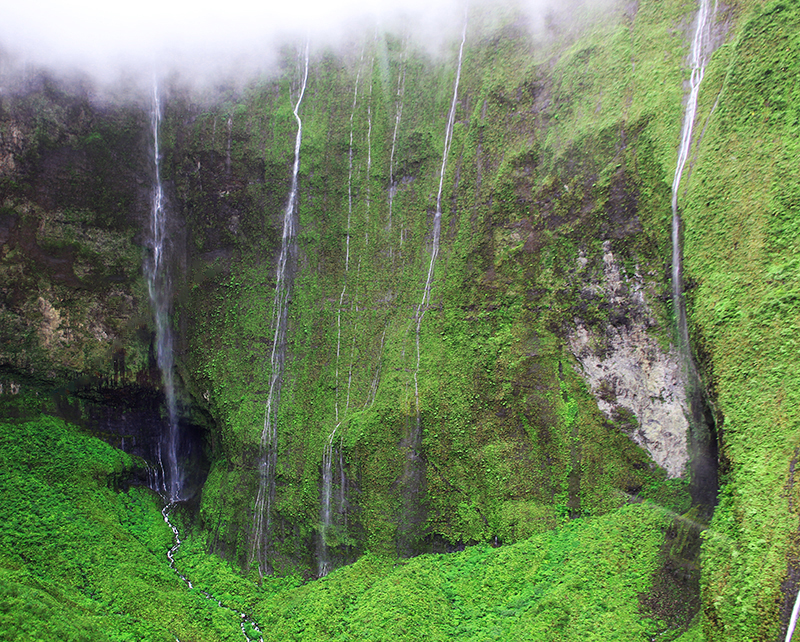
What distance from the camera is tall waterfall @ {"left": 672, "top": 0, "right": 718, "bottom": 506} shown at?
362 inches

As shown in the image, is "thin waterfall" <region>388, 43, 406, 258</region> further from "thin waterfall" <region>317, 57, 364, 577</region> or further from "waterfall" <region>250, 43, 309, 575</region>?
"waterfall" <region>250, 43, 309, 575</region>

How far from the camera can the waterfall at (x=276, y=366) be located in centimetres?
1198

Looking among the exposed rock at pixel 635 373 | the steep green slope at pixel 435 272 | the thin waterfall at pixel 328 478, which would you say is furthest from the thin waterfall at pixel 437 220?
the exposed rock at pixel 635 373

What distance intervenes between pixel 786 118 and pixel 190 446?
16.3 metres

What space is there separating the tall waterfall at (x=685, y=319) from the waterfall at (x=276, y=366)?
9299 millimetres

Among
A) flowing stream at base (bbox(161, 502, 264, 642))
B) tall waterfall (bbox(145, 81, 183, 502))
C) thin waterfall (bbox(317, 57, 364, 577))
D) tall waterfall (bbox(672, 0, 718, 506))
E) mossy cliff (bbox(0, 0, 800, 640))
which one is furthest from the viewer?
tall waterfall (bbox(145, 81, 183, 502))

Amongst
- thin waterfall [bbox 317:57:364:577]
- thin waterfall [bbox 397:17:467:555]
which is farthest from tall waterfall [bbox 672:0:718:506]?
thin waterfall [bbox 317:57:364:577]

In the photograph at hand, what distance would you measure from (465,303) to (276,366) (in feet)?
17.5

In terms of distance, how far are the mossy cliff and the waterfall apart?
0.61ft

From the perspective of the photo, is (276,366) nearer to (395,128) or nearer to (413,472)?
(413,472)

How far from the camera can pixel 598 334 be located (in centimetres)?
1038

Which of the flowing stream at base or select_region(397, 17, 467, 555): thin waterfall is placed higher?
select_region(397, 17, 467, 555): thin waterfall

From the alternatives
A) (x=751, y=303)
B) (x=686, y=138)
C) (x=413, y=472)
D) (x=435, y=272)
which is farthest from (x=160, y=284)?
(x=751, y=303)

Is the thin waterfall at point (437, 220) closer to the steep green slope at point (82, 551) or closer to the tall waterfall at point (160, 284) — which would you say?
the steep green slope at point (82, 551)
